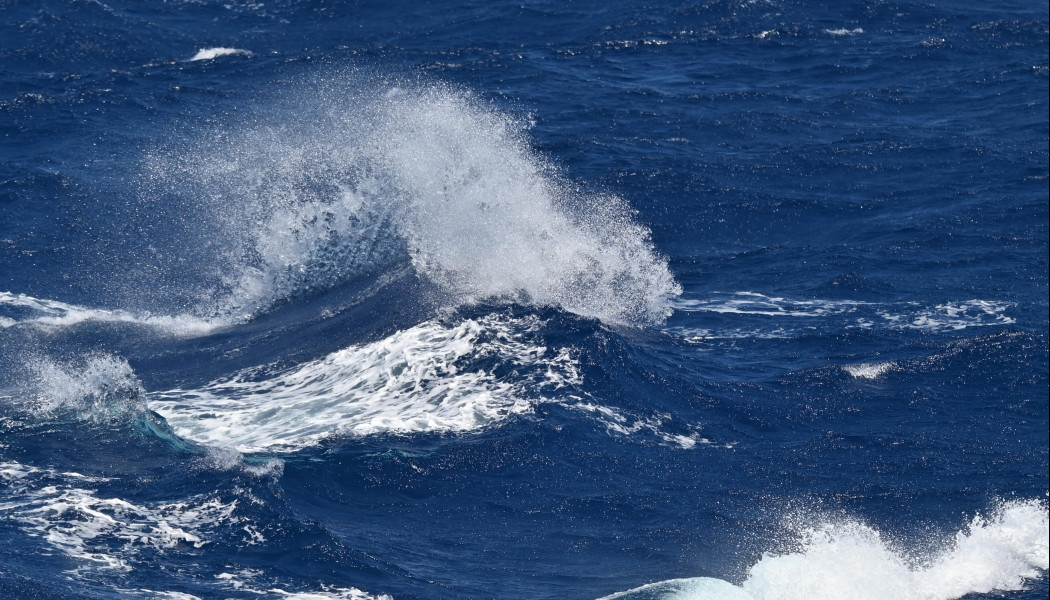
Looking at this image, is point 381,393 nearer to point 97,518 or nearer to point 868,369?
point 97,518

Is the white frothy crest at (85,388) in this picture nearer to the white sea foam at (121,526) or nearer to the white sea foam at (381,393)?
the white sea foam at (381,393)

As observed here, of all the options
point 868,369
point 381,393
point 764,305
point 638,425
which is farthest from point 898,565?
point 381,393

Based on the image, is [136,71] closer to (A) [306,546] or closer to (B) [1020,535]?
(A) [306,546]

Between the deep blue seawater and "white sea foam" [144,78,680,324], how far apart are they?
0.17 metres

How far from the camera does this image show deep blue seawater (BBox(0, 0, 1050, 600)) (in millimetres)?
30656

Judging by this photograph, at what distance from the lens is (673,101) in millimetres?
56906

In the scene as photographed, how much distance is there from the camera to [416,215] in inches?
1774

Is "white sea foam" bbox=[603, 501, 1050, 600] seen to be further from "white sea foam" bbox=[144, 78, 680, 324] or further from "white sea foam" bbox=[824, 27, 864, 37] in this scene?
"white sea foam" bbox=[824, 27, 864, 37]

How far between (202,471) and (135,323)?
387 inches

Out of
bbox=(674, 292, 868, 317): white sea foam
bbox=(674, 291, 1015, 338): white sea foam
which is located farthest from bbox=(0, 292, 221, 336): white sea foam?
bbox=(674, 291, 1015, 338): white sea foam

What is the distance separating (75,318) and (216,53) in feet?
77.4

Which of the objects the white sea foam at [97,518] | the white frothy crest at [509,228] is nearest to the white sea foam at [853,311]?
the white frothy crest at [509,228]

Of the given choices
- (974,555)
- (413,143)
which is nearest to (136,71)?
(413,143)

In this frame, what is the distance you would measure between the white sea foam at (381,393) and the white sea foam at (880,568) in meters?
8.78
